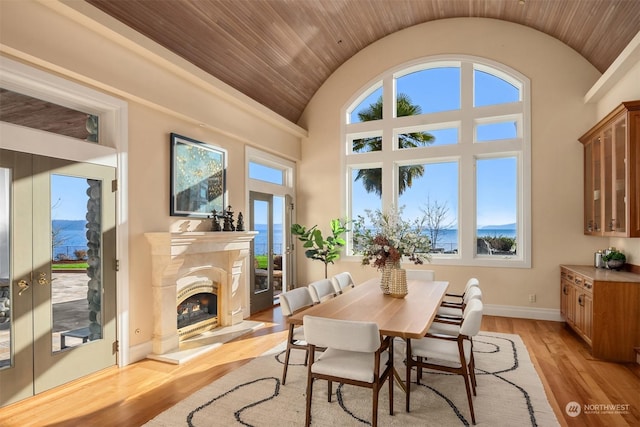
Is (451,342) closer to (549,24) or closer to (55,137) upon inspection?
(55,137)

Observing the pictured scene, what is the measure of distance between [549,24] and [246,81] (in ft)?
14.8

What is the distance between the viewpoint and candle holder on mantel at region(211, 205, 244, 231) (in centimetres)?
494

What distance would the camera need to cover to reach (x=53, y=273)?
318 cm

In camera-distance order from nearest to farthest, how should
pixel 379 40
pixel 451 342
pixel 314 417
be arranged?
1. pixel 314 417
2. pixel 451 342
3. pixel 379 40

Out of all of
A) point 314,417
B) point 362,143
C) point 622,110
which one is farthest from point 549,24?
point 314,417

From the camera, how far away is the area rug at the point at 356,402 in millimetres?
2615

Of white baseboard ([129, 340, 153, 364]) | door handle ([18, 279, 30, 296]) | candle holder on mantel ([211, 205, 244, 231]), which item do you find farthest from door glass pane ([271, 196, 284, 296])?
door handle ([18, 279, 30, 296])

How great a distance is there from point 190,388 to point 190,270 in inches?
62.6

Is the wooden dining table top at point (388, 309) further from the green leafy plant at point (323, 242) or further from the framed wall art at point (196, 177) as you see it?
the green leafy plant at point (323, 242)

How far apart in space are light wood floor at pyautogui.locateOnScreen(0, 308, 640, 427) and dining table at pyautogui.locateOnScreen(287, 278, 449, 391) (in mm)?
1194

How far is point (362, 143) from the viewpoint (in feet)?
22.5

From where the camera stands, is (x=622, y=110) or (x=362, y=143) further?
(x=362, y=143)

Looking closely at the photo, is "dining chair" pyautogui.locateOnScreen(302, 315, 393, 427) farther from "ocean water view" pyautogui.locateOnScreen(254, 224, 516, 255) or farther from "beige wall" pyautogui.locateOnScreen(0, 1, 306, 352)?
"ocean water view" pyautogui.locateOnScreen(254, 224, 516, 255)

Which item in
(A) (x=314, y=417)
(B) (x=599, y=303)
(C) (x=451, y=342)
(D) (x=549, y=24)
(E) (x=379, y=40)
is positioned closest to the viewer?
(A) (x=314, y=417)
